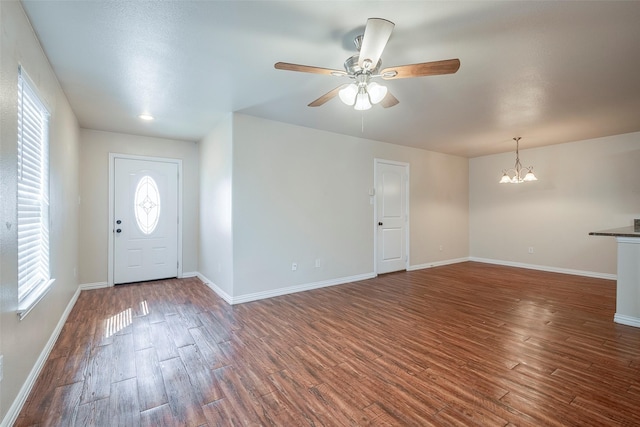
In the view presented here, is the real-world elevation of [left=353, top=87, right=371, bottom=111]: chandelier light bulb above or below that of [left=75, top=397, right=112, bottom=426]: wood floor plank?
above

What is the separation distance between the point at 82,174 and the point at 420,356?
5.24 m

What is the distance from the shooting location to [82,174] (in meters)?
4.44

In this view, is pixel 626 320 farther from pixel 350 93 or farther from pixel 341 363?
pixel 350 93

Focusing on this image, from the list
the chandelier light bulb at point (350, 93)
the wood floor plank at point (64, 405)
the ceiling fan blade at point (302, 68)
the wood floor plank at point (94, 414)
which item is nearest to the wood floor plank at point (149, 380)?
the wood floor plank at point (94, 414)

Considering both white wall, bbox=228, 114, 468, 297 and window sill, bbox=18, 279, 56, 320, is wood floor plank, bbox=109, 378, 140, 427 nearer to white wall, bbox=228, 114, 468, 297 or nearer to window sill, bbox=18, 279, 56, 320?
window sill, bbox=18, 279, 56, 320

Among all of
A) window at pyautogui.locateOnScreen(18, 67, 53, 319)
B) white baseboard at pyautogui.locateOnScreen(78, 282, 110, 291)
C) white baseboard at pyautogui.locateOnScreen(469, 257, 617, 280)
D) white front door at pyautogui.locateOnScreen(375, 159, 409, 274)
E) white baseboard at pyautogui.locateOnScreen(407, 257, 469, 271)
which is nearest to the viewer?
window at pyautogui.locateOnScreen(18, 67, 53, 319)

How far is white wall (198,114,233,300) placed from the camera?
12.6 feet

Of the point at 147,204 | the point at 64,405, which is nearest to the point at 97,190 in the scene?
the point at 147,204

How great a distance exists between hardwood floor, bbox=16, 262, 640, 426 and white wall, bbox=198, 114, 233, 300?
0.51m

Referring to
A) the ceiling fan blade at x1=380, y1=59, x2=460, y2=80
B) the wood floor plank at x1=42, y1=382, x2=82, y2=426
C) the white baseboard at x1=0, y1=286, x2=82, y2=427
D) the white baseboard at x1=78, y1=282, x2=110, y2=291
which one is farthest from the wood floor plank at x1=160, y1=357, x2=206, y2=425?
the white baseboard at x1=78, y1=282, x2=110, y2=291

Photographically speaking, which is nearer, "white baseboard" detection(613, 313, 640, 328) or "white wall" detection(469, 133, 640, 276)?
"white baseboard" detection(613, 313, 640, 328)

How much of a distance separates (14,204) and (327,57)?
238cm

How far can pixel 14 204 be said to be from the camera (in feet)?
5.83

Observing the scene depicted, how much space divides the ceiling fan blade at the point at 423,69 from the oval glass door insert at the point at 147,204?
450 cm
